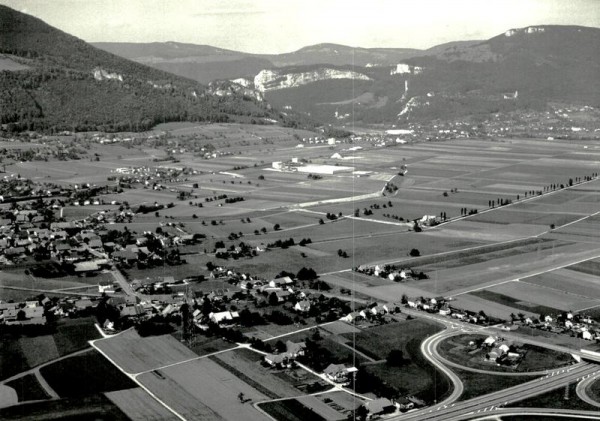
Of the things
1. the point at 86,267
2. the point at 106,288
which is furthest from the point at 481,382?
the point at 86,267

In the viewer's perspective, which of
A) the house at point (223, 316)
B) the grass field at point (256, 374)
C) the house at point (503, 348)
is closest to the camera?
the grass field at point (256, 374)

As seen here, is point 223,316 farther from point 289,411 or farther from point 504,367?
point 504,367

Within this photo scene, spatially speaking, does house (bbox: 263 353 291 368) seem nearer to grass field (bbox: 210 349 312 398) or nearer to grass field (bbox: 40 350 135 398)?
grass field (bbox: 210 349 312 398)

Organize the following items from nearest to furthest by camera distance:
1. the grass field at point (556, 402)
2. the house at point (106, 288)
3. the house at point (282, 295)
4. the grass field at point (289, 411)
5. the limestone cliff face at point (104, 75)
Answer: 1. the grass field at point (289, 411)
2. the grass field at point (556, 402)
3. the house at point (282, 295)
4. the house at point (106, 288)
5. the limestone cliff face at point (104, 75)

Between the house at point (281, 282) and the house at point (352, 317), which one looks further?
the house at point (281, 282)

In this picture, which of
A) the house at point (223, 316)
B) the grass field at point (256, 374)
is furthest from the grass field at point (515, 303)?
the grass field at point (256, 374)

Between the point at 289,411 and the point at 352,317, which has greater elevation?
the point at 352,317

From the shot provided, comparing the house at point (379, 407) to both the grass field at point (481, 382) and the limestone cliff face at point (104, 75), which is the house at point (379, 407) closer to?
the grass field at point (481, 382)
